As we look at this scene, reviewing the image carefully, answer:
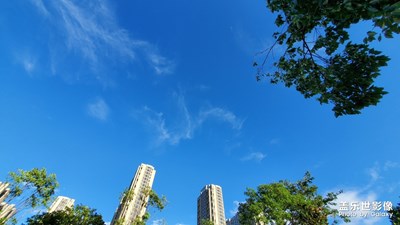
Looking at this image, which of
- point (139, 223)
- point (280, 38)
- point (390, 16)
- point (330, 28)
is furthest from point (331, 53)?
point (139, 223)

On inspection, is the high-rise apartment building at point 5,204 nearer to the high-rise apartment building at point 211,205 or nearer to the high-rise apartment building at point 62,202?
the high-rise apartment building at point 211,205

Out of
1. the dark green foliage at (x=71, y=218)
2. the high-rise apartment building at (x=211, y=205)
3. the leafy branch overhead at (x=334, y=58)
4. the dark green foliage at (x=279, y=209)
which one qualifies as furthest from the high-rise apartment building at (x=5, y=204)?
the high-rise apartment building at (x=211, y=205)

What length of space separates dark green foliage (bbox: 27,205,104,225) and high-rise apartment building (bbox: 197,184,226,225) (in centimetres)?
8128

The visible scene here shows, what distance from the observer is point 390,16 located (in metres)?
3.00

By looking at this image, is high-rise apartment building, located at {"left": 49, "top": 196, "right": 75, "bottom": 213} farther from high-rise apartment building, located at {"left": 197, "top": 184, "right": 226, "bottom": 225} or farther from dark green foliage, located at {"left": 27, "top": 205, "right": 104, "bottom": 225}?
dark green foliage, located at {"left": 27, "top": 205, "right": 104, "bottom": 225}

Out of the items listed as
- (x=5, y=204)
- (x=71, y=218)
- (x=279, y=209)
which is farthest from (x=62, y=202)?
(x=279, y=209)

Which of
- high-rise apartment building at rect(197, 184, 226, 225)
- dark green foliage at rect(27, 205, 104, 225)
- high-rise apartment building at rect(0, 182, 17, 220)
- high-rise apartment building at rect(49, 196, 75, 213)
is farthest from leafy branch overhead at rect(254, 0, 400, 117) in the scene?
high-rise apartment building at rect(49, 196, 75, 213)

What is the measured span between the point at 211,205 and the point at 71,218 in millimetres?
92215

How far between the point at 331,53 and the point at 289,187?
29.8 metres

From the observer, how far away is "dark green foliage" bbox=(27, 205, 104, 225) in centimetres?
2773

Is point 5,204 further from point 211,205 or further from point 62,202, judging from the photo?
point 62,202

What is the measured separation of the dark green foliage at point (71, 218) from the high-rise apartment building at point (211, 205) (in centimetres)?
8128

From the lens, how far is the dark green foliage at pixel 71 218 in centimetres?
2773

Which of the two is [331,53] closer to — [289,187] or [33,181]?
[289,187]
